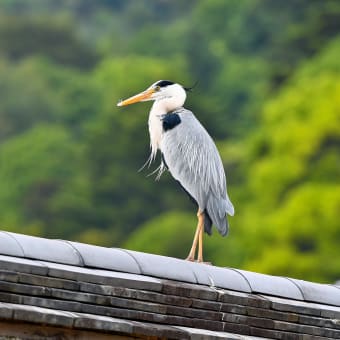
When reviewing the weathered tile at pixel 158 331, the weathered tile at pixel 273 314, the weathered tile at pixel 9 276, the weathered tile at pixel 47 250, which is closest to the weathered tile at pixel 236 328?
the weathered tile at pixel 273 314

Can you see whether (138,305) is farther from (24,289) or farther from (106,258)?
(24,289)

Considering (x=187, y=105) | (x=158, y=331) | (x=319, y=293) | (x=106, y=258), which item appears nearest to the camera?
(x=158, y=331)

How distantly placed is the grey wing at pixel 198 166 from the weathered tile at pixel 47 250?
322 cm

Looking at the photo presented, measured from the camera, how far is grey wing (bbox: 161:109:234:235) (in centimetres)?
1623

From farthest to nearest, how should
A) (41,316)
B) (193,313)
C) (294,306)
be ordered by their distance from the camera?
1. (294,306)
2. (193,313)
3. (41,316)

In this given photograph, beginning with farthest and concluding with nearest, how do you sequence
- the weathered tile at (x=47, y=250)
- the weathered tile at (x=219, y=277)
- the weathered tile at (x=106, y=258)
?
the weathered tile at (x=219, y=277)
the weathered tile at (x=106, y=258)
the weathered tile at (x=47, y=250)

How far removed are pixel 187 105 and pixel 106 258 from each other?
270ft

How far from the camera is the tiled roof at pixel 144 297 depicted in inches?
481

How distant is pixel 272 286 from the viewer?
14.3 m

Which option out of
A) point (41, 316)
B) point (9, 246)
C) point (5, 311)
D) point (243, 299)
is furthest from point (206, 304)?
point (5, 311)

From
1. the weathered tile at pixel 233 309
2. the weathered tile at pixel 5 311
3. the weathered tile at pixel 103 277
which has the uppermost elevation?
the weathered tile at pixel 233 309

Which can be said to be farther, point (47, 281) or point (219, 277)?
point (219, 277)

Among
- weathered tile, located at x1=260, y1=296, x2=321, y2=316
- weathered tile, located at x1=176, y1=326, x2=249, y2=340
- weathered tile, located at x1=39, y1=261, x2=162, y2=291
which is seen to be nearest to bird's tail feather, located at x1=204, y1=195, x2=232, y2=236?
weathered tile, located at x1=260, y1=296, x2=321, y2=316

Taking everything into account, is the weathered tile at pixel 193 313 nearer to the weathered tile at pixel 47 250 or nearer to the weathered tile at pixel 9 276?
the weathered tile at pixel 47 250
